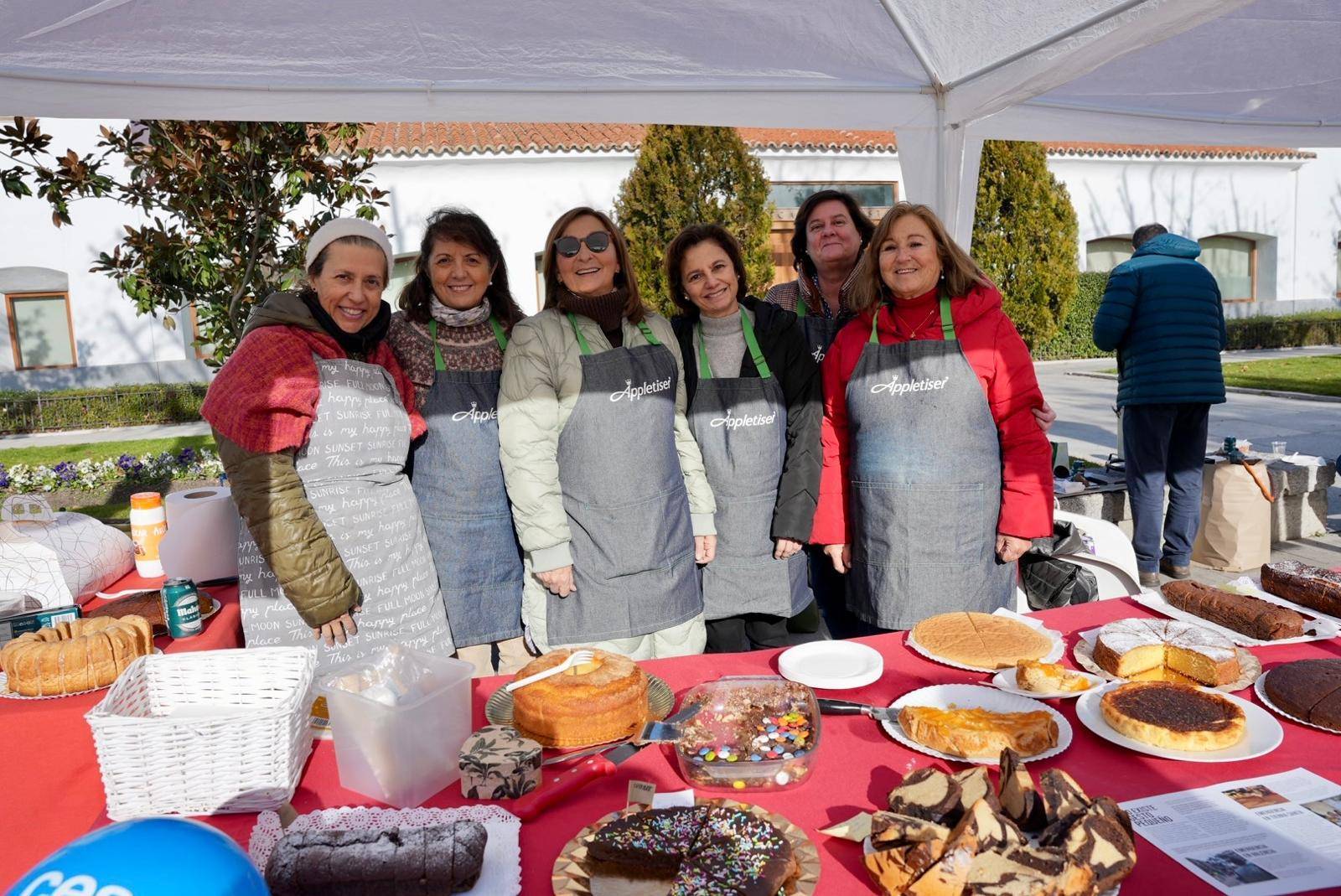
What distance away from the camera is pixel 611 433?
2910 mm

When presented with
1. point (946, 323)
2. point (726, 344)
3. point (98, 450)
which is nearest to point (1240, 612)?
point (946, 323)

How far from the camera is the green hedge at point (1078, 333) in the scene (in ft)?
63.1

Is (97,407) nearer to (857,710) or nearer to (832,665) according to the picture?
(832,665)

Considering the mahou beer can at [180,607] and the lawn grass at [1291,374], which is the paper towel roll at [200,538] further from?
the lawn grass at [1291,374]

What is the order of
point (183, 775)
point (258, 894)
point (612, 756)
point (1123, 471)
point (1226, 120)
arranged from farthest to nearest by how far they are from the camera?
1. point (1123, 471)
2. point (1226, 120)
3. point (612, 756)
4. point (183, 775)
5. point (258, 894)

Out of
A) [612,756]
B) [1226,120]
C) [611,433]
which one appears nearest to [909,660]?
[612,756]

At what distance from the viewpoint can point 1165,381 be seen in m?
5.39

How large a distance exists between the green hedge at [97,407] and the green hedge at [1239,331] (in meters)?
16.3

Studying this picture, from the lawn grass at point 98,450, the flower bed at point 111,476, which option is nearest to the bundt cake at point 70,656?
the flower bed at point 111,476

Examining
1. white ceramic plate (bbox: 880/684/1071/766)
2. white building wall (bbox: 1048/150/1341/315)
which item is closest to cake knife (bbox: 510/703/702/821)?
white ceramic plate (bbox: 880/684/1071/766)

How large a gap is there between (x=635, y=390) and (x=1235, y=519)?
15.3 ft

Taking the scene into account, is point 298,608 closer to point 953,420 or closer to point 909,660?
point 909,660

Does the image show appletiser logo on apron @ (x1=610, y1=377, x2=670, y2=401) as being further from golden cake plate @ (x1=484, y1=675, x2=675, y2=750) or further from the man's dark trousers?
the man's dark trousers

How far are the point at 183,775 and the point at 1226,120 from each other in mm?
5132
